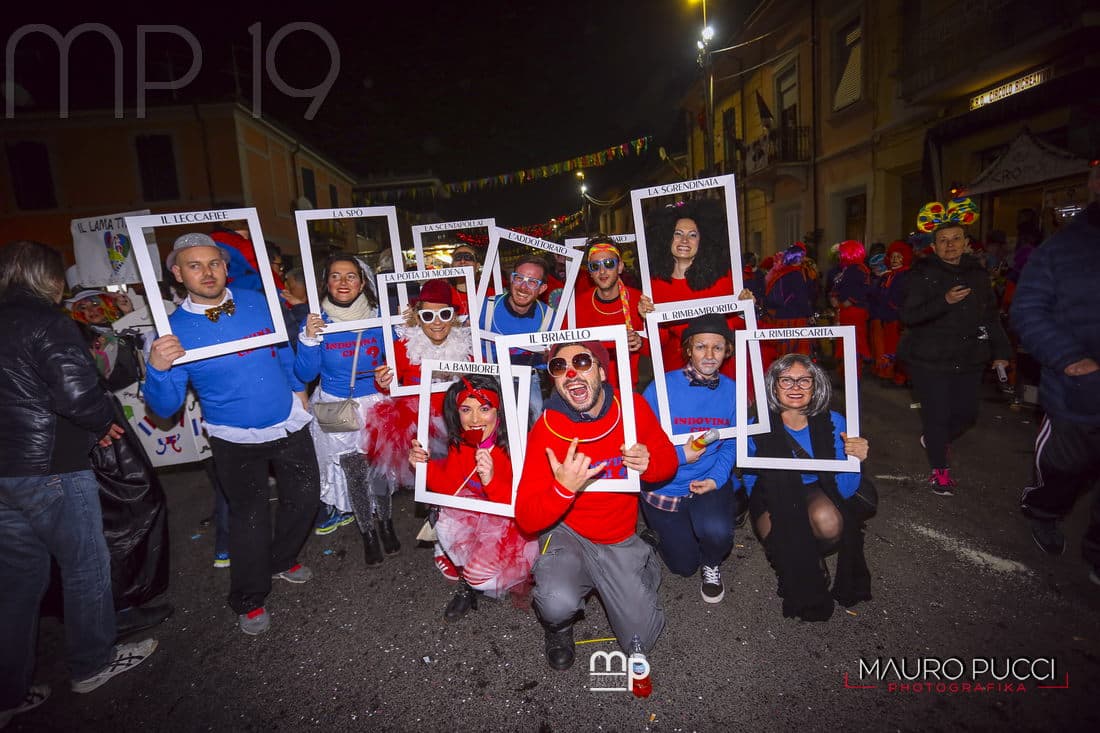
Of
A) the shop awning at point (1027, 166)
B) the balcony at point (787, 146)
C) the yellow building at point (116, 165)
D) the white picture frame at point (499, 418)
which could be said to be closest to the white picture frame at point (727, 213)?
the white picture frame at point (499, 418)

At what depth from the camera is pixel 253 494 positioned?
3.23 metres

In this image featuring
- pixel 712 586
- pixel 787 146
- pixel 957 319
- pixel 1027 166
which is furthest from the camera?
pixel 787 146

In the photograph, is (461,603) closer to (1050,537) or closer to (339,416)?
(339,416)

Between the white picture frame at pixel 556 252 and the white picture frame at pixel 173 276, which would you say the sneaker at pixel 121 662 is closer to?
the white picture frame at pixel 173 276

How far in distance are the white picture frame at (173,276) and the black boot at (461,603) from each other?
6.29ft

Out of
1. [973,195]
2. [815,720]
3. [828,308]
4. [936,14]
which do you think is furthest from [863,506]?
[936,14]

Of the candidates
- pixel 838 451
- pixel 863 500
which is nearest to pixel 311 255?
pixel 838 451

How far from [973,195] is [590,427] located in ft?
39.3

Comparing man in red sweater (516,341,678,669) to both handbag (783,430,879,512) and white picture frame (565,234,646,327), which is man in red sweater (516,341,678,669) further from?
white picture frame (565,234,646,327)

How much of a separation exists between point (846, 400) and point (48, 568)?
4.14 metres

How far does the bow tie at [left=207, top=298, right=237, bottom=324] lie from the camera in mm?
3074

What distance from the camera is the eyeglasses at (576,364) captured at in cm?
269

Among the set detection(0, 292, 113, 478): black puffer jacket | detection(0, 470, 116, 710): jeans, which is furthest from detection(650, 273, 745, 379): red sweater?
detection(0, 470, 116, 710): jeans

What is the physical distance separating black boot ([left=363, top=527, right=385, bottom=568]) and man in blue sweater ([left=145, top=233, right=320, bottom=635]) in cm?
65
